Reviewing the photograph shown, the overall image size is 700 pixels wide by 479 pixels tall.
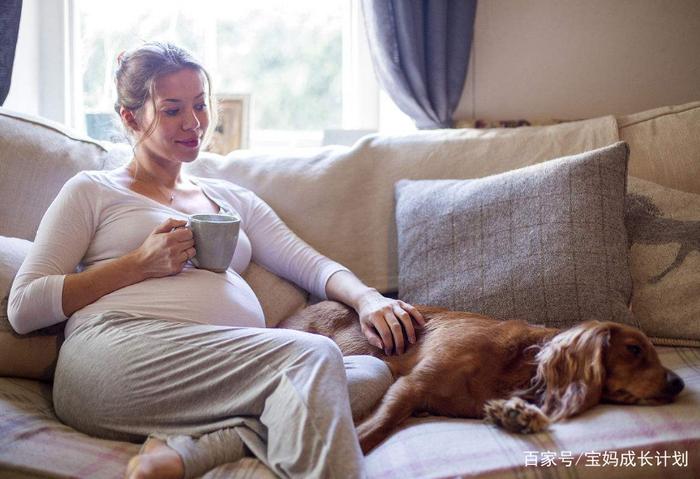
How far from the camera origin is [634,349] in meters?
1.60

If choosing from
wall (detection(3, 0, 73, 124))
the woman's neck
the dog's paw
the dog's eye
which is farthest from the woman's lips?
wall (detection(3, 0, 73, 124))

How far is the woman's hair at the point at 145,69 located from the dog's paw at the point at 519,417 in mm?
1080

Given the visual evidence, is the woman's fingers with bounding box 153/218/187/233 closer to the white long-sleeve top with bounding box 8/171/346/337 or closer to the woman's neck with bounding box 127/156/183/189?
the white long-sleeve top with bounding box 8/171/346/337

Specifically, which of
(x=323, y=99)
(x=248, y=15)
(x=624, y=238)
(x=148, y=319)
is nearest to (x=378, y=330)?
(x=148, y=319)

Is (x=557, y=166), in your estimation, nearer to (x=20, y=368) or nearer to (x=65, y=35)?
(x=20, y=368)

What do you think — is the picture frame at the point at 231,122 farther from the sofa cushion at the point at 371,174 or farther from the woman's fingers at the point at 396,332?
the woman's fingers at the point at 396,332

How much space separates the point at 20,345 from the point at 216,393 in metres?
0.59

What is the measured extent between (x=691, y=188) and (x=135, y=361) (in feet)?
5.25

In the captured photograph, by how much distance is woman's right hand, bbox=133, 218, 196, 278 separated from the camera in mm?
1720

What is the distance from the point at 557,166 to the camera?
1.98 meters

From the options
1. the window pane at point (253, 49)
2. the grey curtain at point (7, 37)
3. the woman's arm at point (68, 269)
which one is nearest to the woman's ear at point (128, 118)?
the woman's arm at point (68, 269)

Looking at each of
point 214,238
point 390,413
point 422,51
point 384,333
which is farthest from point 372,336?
point 422,51

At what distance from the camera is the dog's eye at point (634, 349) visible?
1604mm

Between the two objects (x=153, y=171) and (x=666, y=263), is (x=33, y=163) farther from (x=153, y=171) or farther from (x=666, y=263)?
(x=666, y=263)
